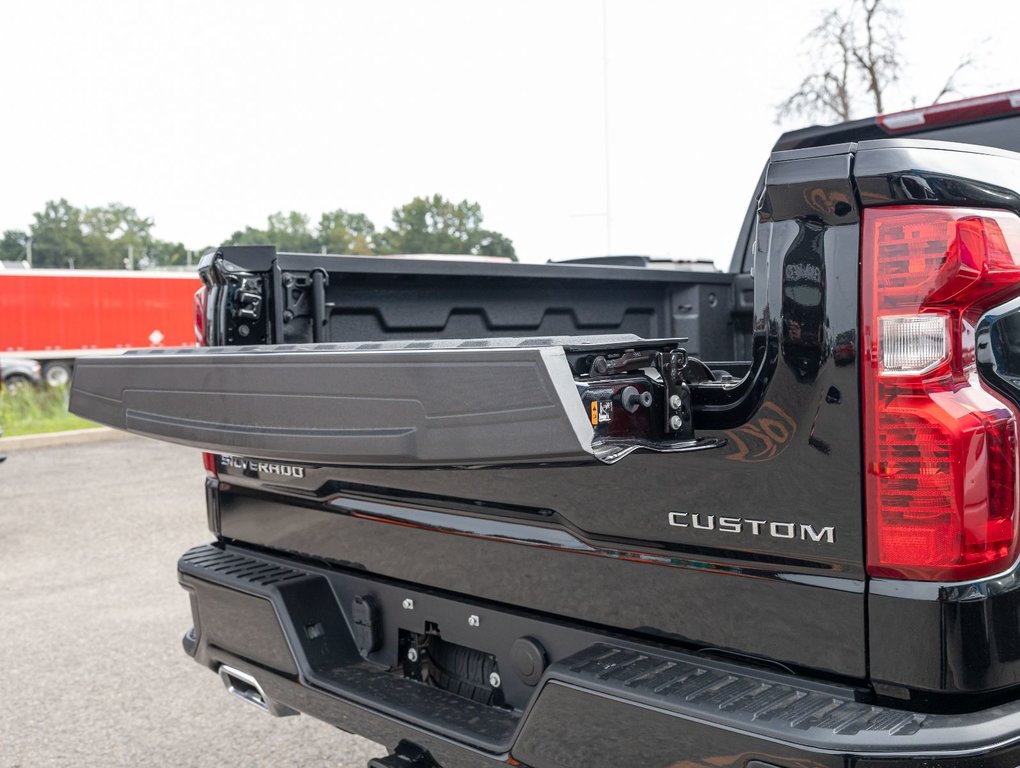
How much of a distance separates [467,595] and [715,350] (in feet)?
5.56

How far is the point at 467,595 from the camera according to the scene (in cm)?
238

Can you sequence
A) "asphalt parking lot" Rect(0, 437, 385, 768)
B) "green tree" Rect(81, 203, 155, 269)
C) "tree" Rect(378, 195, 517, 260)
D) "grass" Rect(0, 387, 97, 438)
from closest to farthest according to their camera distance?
"asphalt parking lot" Rect(0, 437, 385, 768), "grass" Rect(0, 387, 97, 438), "tree" Rect(378, 195, 517, 260), "green tree" Rect(81, 203, 155, 269)

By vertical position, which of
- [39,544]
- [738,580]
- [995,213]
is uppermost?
[995,213]

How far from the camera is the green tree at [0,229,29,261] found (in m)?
83.8

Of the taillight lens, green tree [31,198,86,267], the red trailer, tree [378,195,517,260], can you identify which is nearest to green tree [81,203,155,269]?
green tree [31,198,86,267]

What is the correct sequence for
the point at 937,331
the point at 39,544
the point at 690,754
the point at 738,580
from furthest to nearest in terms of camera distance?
the point at 39,544 < the point at 738,580 < the point at 690,754 < the point at 937,331

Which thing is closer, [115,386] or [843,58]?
[115,386]

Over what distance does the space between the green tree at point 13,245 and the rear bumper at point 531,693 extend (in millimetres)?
91171

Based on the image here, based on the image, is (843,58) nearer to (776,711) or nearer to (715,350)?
(715,350)

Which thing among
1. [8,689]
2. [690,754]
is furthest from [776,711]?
[8,689]

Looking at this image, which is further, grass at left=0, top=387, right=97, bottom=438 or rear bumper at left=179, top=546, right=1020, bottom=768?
grass at left=0, top=387, right=97, bottom=438

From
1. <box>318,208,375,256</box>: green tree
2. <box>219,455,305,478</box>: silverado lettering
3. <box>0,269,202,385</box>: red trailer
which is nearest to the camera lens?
<box>219,455,305,478</box>: silverado lettering

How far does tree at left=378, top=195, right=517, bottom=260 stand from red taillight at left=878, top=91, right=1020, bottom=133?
1233 inches

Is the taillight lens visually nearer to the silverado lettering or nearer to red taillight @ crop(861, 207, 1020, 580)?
the silverado lettering
